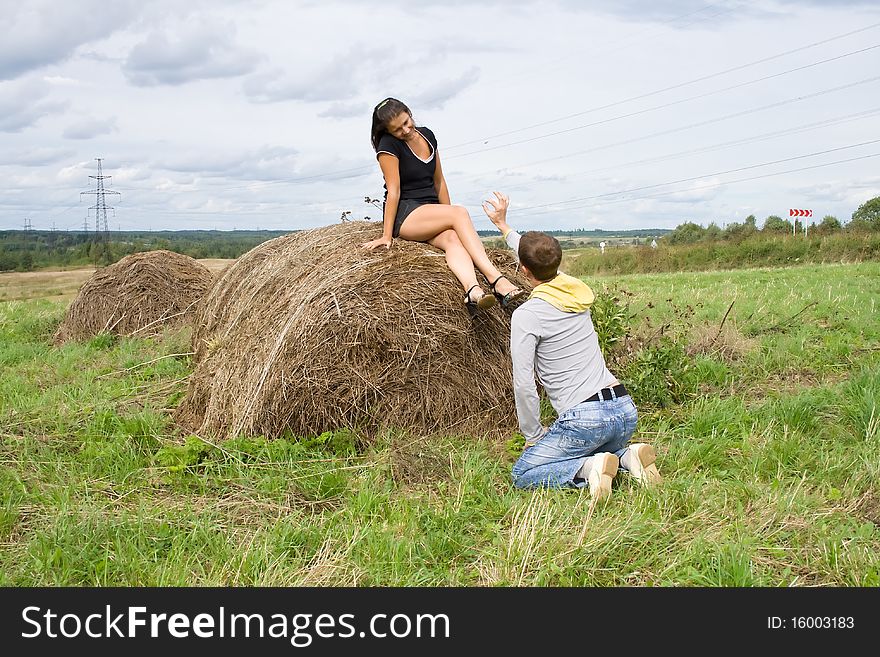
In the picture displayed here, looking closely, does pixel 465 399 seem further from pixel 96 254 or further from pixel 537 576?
pixel 96 254

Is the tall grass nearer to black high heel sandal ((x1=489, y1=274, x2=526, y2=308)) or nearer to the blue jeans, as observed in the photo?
black high heel sandal ((x1=489, y1=274, x2=526, y2=308))

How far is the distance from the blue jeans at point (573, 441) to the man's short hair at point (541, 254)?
818 mm

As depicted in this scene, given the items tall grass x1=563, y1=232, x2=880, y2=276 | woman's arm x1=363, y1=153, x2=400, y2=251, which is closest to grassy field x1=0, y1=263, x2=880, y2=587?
woman's arm x1=363, y1=153, x2=400, y2=251

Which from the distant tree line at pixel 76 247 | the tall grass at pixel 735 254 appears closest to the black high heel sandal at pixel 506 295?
the tall grass at pixel 735 254

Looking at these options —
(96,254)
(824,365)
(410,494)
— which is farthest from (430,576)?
(96,254)

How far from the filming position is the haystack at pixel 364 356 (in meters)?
5.21

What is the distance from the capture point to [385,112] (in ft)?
18.8

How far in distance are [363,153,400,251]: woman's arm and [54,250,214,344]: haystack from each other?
5972mm

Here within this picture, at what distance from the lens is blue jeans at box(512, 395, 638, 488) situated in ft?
14.0

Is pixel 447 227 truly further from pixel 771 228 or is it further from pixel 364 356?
pixel 771 228

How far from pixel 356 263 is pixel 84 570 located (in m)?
2.83

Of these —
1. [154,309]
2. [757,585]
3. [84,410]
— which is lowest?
[757,585]

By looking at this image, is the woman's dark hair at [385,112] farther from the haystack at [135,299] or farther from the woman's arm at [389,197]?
the haystack at [135,299]

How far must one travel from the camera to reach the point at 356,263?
18.4ft
